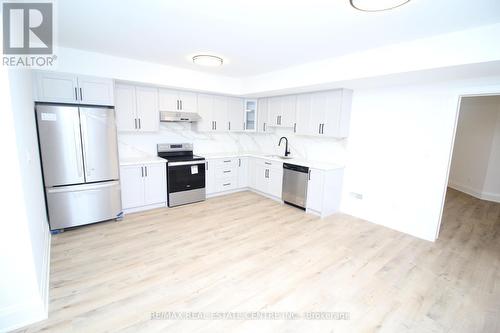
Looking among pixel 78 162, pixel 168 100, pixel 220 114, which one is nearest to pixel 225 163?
pixel 220 114

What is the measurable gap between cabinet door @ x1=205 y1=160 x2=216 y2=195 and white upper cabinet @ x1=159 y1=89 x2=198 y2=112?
1214 millimetres

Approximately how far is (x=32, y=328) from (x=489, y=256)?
5073 mm

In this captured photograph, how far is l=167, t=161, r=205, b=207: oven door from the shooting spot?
438 centimetres

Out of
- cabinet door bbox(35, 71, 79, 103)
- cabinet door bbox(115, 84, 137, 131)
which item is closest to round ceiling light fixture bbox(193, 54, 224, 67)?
cabinet door bbox(115, 84, 137, 131)

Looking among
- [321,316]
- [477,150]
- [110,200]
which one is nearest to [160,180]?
[110,200]

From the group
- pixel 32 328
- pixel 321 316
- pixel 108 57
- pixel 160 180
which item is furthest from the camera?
pixel 160 180

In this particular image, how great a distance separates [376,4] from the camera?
5.73 feet

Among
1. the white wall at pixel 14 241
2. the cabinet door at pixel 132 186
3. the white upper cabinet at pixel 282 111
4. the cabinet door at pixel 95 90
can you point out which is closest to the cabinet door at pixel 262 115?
the white upper cabinet at pixel 282 111

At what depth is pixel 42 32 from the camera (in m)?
2.64

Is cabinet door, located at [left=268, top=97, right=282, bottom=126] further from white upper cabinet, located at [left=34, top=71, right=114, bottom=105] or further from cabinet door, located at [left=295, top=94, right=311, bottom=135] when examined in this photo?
white upper cabinet, located at [left=34, top=71, right=114, bottom=105]

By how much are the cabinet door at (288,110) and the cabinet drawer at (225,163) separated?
1382 mm

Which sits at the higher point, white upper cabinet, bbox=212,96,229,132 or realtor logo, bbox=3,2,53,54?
realtor logo, bbox=3,2,53,54

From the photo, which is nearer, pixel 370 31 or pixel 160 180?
pixel 370 31

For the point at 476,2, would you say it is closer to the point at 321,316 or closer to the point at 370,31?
the point at 370,31
